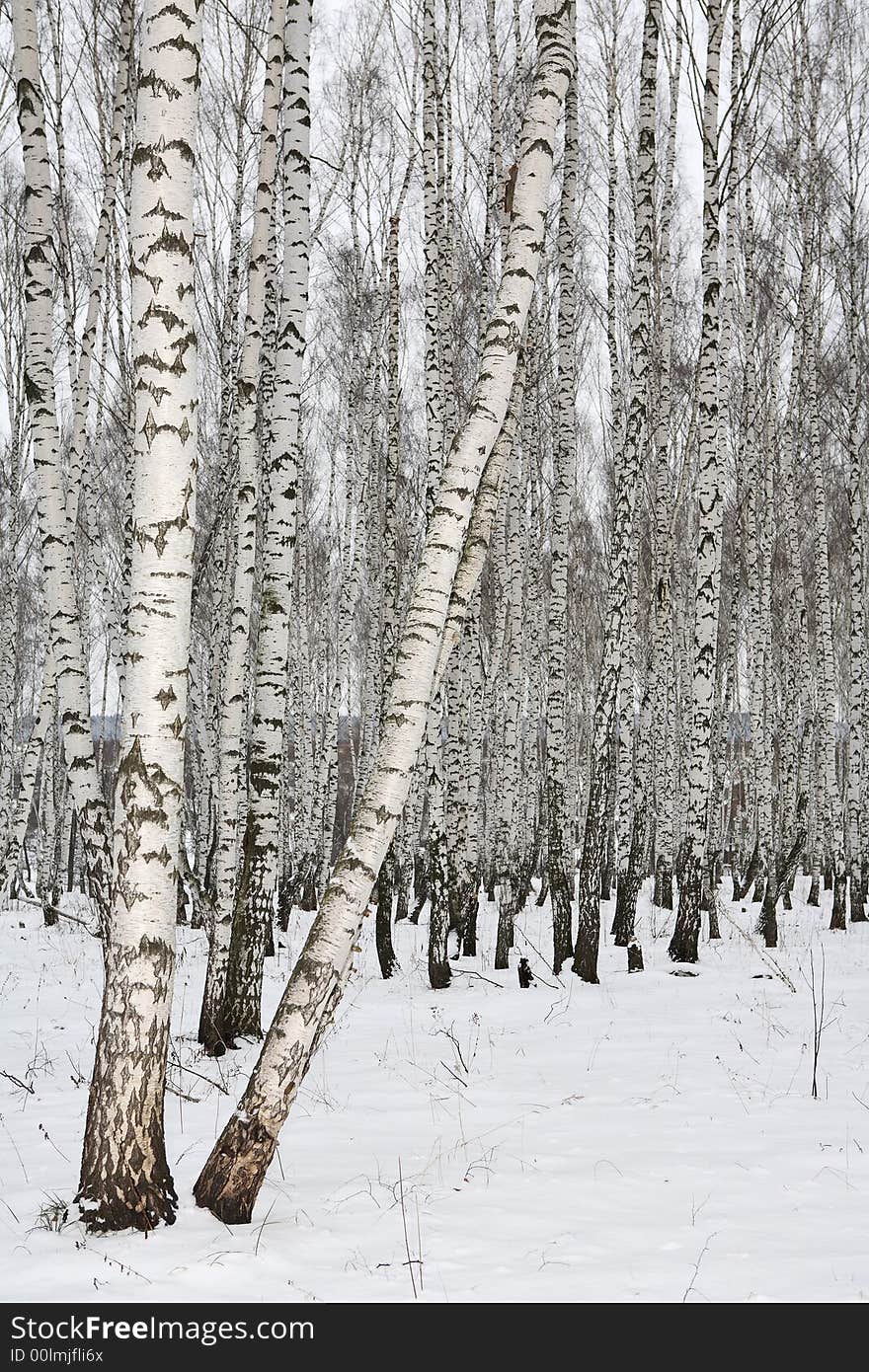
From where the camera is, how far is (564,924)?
30.3 feet

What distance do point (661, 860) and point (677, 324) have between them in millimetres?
9856

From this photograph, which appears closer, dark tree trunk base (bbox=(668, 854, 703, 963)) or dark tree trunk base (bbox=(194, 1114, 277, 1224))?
dark tree trunk base (bbox=(194, 1114, 277, 1224))

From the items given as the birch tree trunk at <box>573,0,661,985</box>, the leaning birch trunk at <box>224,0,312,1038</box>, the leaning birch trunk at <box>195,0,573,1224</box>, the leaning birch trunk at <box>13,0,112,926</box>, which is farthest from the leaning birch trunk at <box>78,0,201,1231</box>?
the birch tree trunk at <box>573,0,661,985</box>

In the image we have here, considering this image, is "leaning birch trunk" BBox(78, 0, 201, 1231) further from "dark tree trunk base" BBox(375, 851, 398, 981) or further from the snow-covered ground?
"dark tree trunk base" BBox(375, 851, 398, 981)

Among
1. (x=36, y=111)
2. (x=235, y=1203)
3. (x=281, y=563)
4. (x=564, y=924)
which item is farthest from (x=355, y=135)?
(x=235, y=1203)

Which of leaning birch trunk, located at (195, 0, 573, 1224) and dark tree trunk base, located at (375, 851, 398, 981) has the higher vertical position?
leaning birch trunk, located at (195, 0, 573, 1224)

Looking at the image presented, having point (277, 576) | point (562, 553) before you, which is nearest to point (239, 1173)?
point (277, 576)

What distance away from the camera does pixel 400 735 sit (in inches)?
134

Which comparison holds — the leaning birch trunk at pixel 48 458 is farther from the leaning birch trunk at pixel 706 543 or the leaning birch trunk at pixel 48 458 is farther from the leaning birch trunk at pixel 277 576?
the leaning birch trunk at pixel 706 543

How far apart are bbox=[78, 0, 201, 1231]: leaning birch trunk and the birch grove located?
0.04 feet

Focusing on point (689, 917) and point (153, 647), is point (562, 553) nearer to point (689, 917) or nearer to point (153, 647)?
point (689, 917)

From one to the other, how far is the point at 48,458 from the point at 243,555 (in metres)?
1.33

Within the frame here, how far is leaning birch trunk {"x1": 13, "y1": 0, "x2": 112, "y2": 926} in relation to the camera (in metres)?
5.57

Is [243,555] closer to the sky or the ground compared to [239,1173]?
closer to the sky
